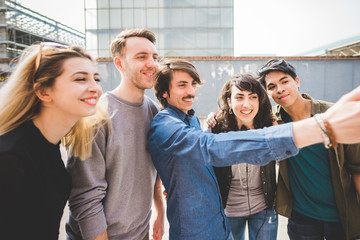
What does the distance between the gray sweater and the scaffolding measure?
23.0 metres

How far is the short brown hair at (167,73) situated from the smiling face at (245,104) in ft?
1.79

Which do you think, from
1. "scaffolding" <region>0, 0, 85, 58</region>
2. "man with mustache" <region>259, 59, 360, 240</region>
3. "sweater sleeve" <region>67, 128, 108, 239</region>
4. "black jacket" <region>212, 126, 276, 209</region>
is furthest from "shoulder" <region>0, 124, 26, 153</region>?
"scaffolding" <region>0, 0, 85, 58</region>

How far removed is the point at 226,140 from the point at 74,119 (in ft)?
3.21

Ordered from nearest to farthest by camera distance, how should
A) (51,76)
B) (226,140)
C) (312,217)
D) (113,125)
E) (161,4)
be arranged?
1. (226,140)
2. (51,76)
3. (113,125)
4. (312,217)
5. (161,4)

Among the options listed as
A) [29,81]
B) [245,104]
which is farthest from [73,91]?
[245,104]

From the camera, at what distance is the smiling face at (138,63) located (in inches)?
65.2

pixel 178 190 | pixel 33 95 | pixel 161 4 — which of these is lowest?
pixel 178 190

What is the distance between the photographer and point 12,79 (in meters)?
1.20

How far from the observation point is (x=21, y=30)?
24344 mm

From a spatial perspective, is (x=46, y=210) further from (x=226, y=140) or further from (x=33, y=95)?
(x=226, y=140)

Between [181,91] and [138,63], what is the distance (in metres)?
0.43

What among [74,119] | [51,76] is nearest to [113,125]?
[74,119]

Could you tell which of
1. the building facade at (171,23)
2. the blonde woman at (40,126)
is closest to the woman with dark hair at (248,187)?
the blonde woman at (40,126)

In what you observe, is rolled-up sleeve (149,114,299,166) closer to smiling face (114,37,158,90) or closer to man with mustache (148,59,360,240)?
man with mustache (148,59,360,240)
